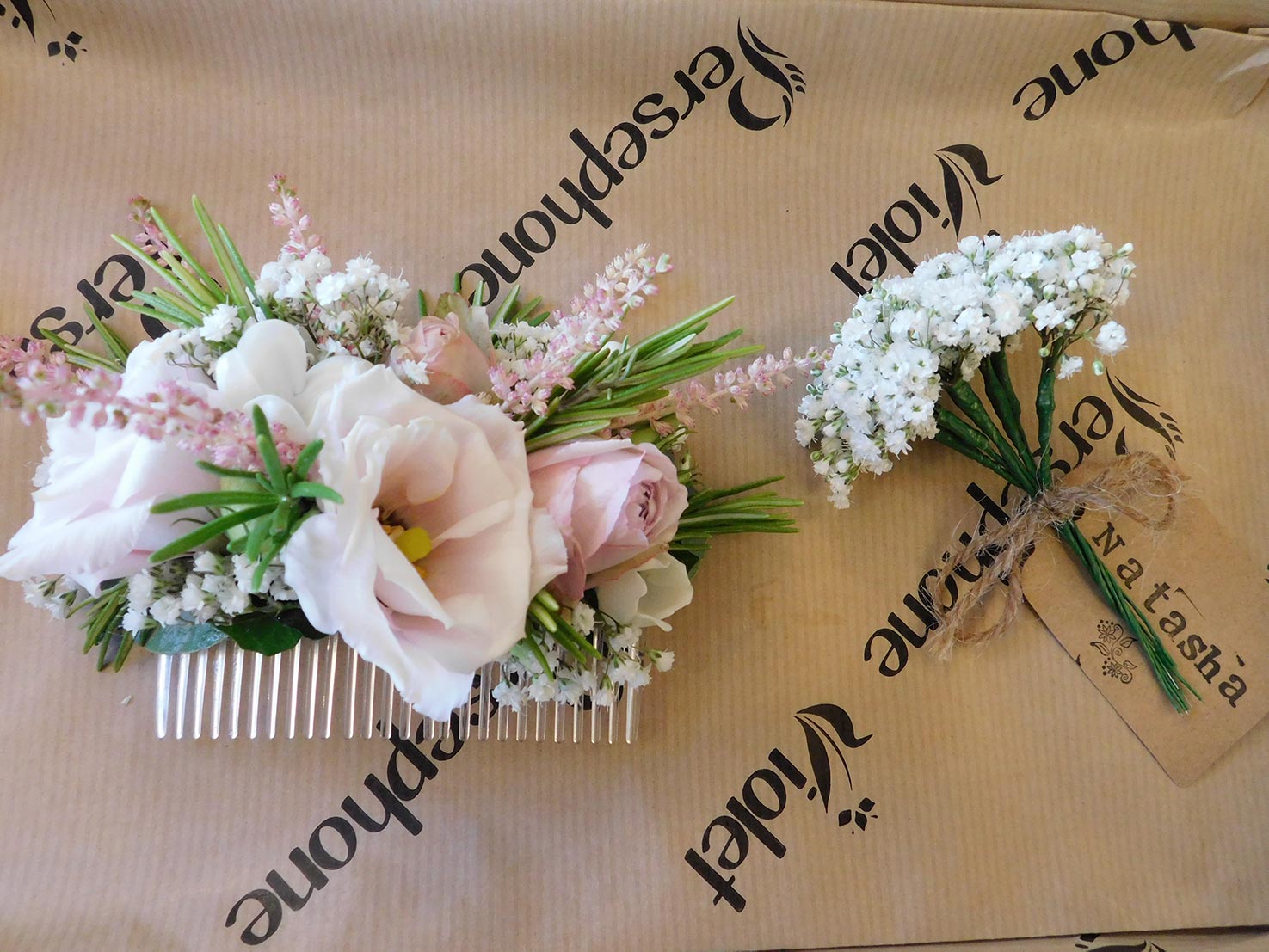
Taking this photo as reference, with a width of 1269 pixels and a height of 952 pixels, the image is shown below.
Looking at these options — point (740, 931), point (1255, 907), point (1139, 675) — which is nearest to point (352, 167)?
point (740, 931)

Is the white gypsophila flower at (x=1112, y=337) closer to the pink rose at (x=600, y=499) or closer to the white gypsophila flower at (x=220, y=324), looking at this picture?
the pink rose at (x=600, y=499)

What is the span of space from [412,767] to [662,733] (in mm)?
304

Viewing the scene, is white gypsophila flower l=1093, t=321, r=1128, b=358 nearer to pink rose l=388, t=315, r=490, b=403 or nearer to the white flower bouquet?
the white flower bouquet

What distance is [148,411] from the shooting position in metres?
0.57

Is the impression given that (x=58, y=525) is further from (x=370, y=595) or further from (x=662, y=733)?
(x=662, y=733)

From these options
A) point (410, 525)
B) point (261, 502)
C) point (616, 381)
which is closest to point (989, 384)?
point (616, 381)

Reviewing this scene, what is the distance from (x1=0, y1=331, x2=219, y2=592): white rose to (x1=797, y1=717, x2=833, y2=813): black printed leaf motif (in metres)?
0.74

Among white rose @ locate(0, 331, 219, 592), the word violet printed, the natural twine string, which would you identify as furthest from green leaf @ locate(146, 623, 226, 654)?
the natural twine string

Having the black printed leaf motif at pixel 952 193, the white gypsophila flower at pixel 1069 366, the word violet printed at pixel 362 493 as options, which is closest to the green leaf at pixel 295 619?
the word violet printed at pixel 362 493

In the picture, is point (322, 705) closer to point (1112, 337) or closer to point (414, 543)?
point (414, 543)

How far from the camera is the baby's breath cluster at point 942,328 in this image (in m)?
0.90

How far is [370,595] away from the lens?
23.5 inches

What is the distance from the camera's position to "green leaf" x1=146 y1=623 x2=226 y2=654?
31.6 inches

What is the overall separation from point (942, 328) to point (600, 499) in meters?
0.46
